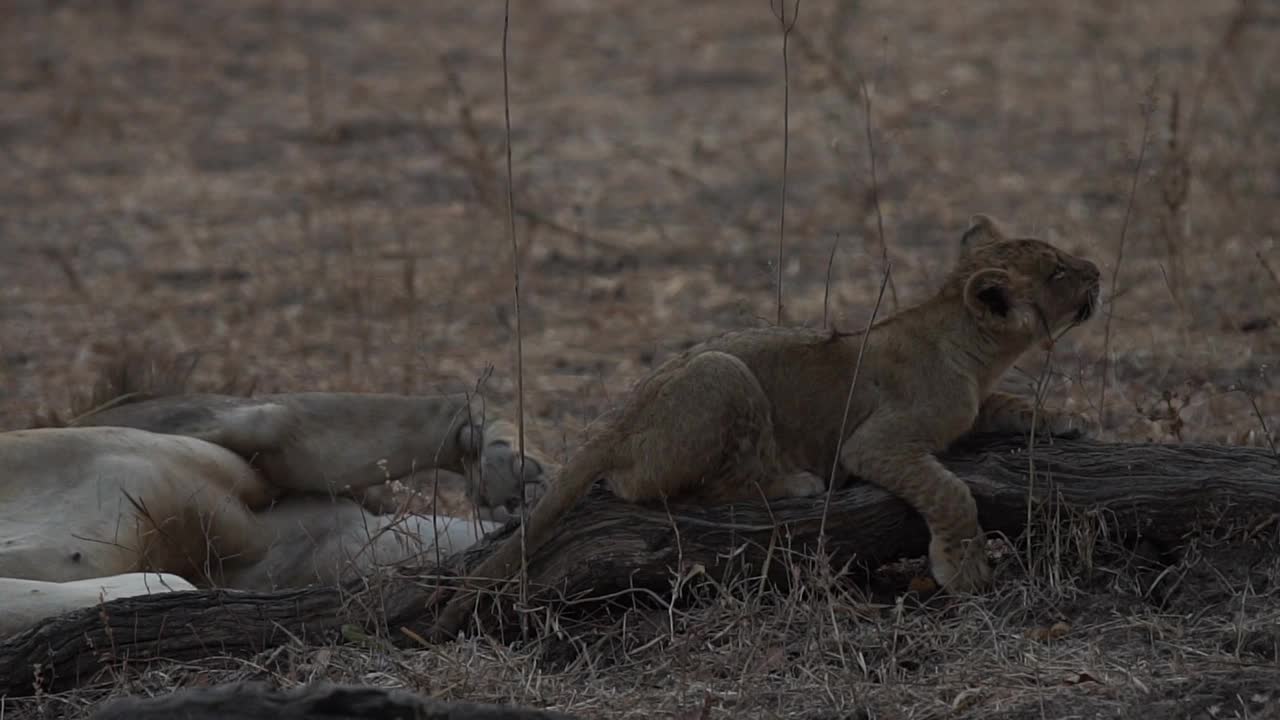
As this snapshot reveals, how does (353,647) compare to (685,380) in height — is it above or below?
below

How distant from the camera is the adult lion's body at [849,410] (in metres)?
4.71

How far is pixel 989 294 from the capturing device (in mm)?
4898

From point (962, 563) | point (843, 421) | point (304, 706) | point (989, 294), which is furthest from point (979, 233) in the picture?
point (304, 706)

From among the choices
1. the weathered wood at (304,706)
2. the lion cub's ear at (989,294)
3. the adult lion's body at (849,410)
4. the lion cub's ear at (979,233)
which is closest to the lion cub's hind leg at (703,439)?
the adult lion's body at (849,410)

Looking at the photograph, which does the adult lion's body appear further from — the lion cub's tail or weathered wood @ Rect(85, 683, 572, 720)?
weathered wood @ Rect(85, 683, 572, 720)

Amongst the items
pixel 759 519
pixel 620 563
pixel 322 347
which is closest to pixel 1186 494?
pixel 759 519

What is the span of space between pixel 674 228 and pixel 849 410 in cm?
557

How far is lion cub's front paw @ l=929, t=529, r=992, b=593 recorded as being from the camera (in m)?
4.66

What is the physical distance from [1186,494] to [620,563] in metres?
1.41

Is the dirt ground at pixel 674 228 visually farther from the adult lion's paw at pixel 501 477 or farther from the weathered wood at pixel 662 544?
the adult lion's paw at pixel 501 477

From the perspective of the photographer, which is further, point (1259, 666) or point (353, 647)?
Result: point (353, 647)

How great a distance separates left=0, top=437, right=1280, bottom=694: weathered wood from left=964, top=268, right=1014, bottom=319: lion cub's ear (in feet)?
1.28

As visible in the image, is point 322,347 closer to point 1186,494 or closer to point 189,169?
point 189,169

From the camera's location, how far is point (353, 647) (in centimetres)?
470
